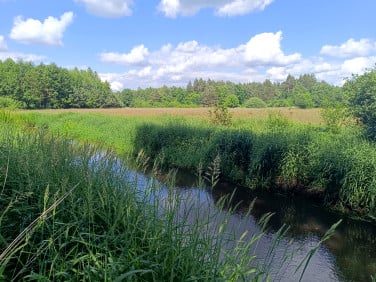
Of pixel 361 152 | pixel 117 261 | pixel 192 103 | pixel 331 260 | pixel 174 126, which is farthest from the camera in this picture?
pixel 192 103

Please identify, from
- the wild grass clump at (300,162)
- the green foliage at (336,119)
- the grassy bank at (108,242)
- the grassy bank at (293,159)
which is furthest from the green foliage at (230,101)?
the grassy bank at (108,242)

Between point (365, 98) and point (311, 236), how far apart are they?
6691 mm

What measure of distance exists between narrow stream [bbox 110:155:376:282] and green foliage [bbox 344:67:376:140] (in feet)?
11.6

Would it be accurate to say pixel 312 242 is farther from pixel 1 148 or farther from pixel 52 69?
pixel 52 69

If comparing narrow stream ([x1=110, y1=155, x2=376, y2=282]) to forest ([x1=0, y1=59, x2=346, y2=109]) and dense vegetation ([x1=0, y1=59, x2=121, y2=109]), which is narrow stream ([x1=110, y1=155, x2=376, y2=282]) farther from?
dense vegetation ([x1=0, y1=59, x2=121, y2=109])

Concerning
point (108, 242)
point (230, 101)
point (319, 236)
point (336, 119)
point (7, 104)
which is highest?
point (230, 101)

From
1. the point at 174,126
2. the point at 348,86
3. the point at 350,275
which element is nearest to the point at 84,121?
the point at 174,126

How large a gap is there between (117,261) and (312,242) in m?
5.46

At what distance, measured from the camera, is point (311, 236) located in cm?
709

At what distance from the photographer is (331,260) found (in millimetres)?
6016

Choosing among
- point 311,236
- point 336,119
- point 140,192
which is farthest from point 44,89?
point 140,192

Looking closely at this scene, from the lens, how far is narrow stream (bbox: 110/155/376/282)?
5.44m

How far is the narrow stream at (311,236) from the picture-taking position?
5441mm

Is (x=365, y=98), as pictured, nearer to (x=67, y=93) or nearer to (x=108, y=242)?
(x=108, y=242)
